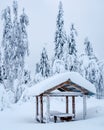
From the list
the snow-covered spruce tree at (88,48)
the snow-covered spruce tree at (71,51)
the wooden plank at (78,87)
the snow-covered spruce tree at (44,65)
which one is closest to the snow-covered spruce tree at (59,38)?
the snow-covered spruce tree at (71,51)

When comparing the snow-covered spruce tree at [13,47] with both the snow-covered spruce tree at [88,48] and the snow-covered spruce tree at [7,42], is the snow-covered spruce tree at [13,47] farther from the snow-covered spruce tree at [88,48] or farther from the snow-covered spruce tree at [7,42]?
the snow-covered spruce tree at [88,48]

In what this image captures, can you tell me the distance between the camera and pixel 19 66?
3784 centimetres

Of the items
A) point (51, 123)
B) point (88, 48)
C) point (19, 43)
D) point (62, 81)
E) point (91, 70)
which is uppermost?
point (88, 48)

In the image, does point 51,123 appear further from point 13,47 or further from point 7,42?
point 7,42

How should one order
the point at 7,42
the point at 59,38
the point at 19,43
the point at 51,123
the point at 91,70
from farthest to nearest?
1. the point at 59,38
2. the point at 91,70
3. the point at 19,43
4. the point at 7,42
5. the point at 51,123

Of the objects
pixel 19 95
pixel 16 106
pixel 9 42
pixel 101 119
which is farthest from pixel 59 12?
pixel 101 119

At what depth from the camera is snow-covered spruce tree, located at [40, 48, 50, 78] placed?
1677 inches

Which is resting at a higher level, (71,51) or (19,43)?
(19,43)

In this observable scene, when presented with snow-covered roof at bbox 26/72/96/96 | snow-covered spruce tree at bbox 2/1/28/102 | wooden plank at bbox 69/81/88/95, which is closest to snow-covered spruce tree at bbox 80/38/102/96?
snow-covered spruce tree at bbox 2/1/28/102

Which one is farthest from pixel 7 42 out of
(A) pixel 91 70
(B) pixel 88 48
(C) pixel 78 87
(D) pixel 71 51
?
(C) pixel 78 87

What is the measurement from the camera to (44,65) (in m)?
43.0

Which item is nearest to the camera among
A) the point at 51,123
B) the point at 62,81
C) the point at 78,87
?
the point at 51,123

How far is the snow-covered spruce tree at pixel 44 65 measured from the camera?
42.6m

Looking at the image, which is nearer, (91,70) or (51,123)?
(51,123)
